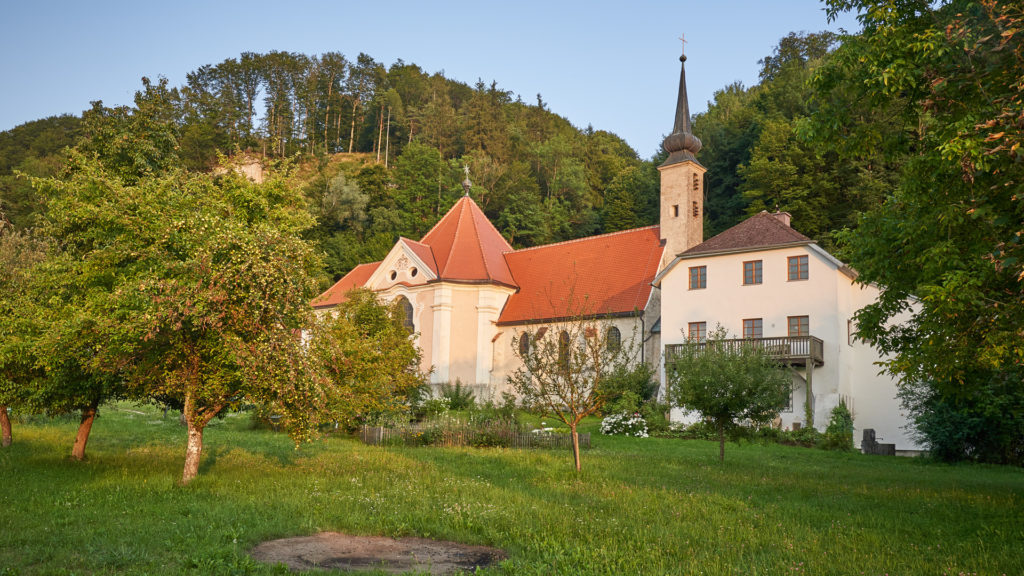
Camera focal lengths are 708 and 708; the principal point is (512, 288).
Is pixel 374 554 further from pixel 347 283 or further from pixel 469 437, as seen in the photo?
pixel 347 283

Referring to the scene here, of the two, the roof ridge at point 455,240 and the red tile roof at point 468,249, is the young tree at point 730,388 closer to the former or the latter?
the red tile roof at point 468,249

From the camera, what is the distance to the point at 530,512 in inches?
385

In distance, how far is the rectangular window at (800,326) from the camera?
28.0 m

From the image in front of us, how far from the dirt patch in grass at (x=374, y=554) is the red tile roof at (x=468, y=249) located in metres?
30.1

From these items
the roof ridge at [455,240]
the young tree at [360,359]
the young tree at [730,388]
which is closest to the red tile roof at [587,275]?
the roof ridge at [455,240]

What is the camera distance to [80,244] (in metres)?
15.5

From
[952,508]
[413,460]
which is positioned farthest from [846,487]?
[413,460]

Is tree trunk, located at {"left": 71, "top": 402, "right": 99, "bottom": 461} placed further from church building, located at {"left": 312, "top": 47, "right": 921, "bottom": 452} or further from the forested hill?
the forested hill

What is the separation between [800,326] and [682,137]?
46.3 feet

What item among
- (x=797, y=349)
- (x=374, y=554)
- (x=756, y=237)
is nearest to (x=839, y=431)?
(x=797, y=349)

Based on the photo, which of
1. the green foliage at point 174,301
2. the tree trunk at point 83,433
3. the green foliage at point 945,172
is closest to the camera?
the green foliage at point 945,172

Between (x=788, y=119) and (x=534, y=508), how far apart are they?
47.2 metres

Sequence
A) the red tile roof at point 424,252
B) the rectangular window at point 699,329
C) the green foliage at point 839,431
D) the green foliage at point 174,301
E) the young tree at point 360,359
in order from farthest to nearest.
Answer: the red tile roof at point 424,252 < the rectangular window at point 699,329 < the green foliage at point 839,431 < the young tree at point 360,359 < the green foliage at point 174,301

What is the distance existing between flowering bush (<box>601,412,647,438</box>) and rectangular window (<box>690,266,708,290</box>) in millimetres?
6826
